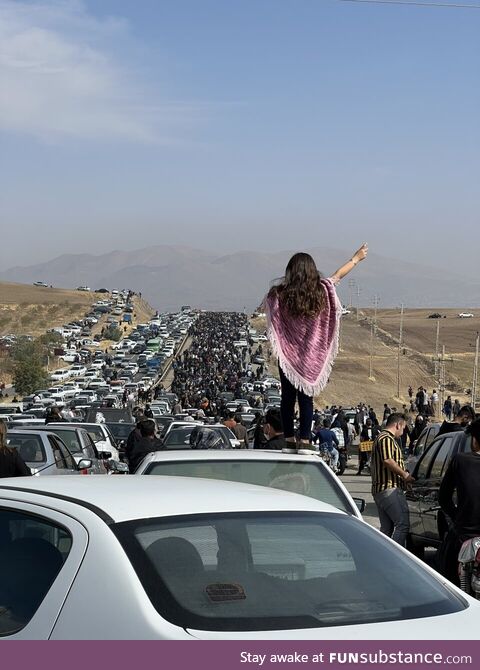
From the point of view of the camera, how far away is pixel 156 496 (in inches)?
180

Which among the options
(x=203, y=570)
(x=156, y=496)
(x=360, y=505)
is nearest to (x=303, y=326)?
(x=360, y=505)

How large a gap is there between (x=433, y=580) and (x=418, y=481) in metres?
8.81

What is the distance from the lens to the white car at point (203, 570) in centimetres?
390

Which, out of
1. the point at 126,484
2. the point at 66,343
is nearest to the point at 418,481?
the point at 126,484

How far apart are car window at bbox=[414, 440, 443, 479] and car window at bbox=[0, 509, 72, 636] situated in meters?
8.92

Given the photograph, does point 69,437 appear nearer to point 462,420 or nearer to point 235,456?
point 462,420

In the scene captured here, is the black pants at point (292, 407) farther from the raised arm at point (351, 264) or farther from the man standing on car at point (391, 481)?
the man standing on car at point (391, 481)

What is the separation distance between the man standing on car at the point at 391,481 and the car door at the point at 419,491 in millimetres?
1429

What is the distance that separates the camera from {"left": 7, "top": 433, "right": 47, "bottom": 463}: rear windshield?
15.4 m

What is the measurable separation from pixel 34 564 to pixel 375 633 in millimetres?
1399

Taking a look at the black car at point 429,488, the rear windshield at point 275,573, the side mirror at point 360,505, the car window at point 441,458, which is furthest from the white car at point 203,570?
the car window at point 441,458

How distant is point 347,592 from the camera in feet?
13.9

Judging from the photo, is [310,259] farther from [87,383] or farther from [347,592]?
[87,383]
